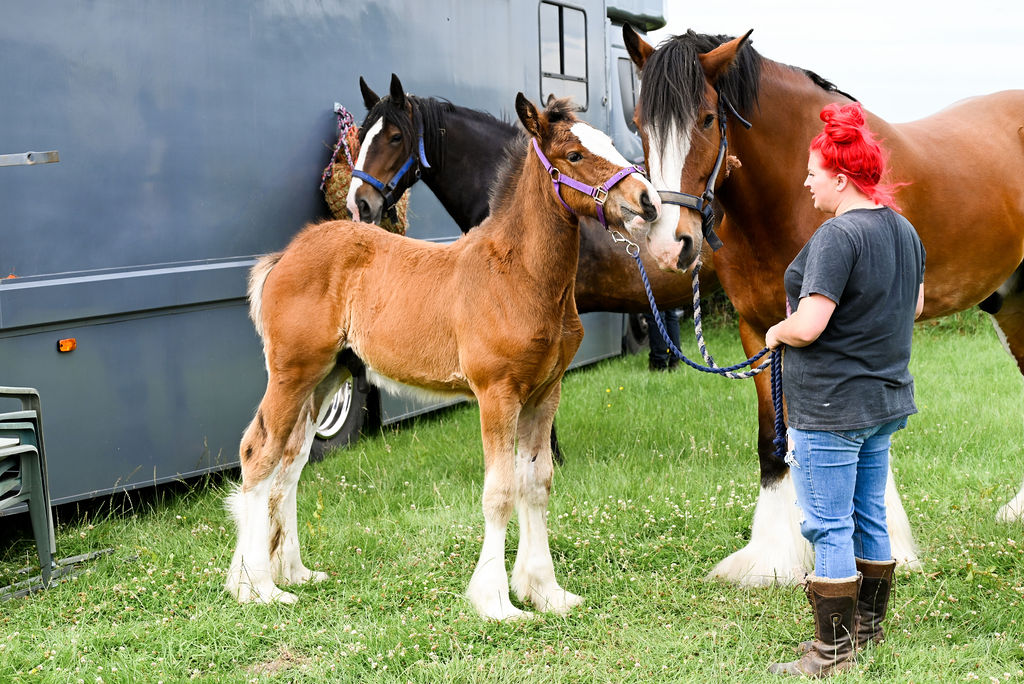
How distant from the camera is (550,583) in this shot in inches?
159

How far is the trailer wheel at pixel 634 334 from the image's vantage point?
1128 centimetres

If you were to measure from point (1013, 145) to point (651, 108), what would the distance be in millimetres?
2353

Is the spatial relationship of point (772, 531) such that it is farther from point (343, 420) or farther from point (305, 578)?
point (343, 420)

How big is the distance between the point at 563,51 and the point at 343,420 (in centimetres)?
371

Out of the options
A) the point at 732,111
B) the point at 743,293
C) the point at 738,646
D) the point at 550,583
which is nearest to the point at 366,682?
the point at 550,583

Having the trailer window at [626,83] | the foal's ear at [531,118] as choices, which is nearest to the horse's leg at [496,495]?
the foal's ear at [531,118]

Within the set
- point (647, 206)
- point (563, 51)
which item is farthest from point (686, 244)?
point (563, 51)

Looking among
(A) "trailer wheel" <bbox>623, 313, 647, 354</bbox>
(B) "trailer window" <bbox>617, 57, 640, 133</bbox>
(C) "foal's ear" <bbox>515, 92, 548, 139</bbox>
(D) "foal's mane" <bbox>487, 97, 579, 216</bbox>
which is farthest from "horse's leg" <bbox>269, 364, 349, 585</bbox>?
(A) "trailer wheel" <bbox>623, 313, 647, 354</bbox>

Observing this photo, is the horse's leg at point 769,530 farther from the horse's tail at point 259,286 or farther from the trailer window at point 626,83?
the trailer window at point 626,83

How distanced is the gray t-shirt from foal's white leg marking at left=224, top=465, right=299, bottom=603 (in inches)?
92.0

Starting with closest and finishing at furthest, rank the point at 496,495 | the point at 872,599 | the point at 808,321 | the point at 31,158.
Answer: the point at 808,321 < the point at 872,599 < the point at 496,495 < the point at 31,158

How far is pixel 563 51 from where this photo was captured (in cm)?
820

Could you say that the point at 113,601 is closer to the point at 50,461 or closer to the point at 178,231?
the point at 50,461

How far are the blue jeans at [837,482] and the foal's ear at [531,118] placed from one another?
1.49 meters
